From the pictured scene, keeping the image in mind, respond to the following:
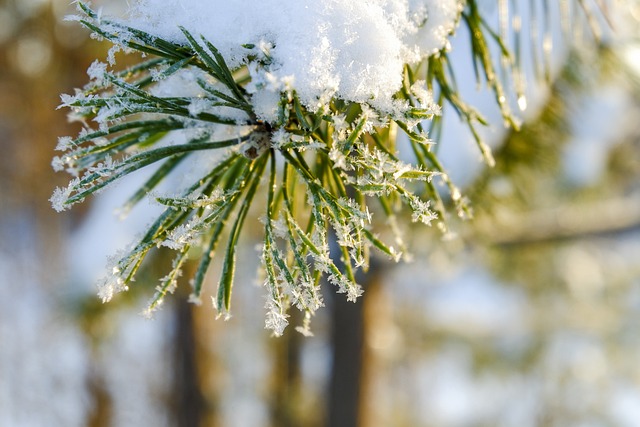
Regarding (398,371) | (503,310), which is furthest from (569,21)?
(398,371)

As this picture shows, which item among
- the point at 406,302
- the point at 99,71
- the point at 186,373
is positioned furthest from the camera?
the point at 406,302

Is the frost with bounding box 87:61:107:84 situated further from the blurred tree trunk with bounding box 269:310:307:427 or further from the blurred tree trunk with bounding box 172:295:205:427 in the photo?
the blurred tree trunk with bounding box 269:310:307:427

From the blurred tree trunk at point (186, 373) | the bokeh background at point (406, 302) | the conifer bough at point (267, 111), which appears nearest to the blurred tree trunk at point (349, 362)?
the bokeh background at point (406, 302)

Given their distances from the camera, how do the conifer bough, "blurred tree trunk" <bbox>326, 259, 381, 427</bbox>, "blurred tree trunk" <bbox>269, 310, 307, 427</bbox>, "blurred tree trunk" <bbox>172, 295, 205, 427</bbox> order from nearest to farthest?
the conifer bough, "blurred tree trunk" <bbox>326, 259, 381, 427</bbox>, "blurred tree trunk" <bbox>172, 295, 205, 427</bbox>, "blurred tree trunk" <bbox>269, 310, 307, 427</bbox>

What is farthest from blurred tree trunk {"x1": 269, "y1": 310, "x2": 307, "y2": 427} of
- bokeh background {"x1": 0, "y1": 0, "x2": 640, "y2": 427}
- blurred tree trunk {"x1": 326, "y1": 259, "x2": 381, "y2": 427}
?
blurred tree trunk {"x1": 326, "y1": 259, "x2": 381, "y2": 427}

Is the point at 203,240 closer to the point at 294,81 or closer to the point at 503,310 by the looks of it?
the point at 294,81

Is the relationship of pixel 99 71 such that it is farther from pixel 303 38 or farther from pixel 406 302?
pixel 406 302

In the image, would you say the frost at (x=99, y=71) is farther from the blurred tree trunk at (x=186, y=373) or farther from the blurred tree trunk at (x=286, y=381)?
the blurred tree trunk at (x=286, y=381)

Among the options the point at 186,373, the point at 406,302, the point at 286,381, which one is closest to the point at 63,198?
the point at 186,373
